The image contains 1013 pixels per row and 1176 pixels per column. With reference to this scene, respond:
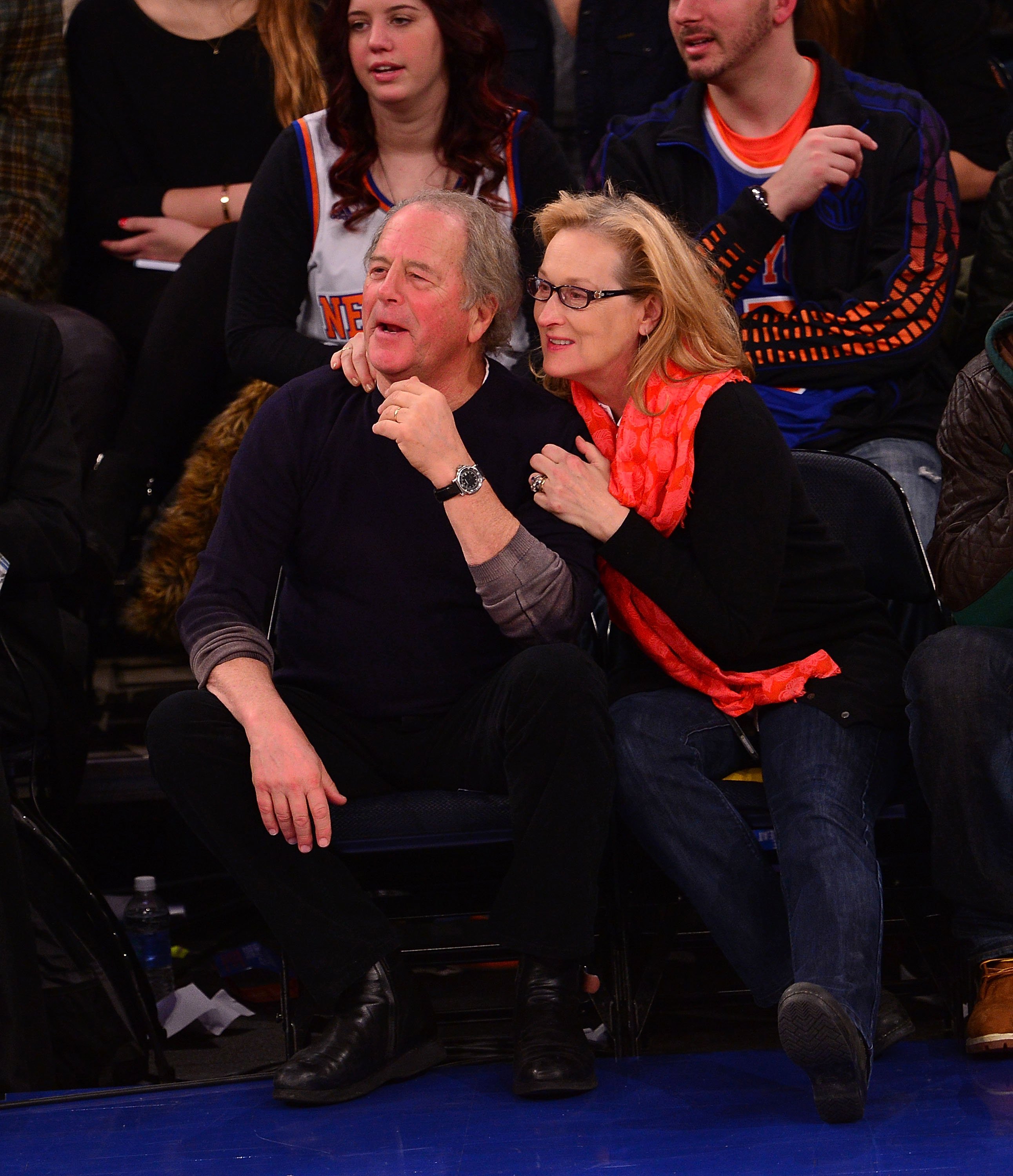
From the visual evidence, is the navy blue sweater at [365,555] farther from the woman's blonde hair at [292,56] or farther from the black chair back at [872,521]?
the woman's blonde hair at [292,56]

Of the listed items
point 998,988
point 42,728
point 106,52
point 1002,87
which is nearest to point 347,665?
point 42,728

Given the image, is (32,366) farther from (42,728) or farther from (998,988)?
(998,988)

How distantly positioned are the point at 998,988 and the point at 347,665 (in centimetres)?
104

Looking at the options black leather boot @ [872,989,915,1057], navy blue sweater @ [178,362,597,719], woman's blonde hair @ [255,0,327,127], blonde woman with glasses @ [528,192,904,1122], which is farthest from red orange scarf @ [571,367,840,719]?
woman's blonde hair @ [255,0,327,127]

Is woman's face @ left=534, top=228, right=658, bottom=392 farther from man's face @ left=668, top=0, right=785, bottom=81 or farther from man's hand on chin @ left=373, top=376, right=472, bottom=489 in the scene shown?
man's face @ left=668, top=0, right=785, bottom=81

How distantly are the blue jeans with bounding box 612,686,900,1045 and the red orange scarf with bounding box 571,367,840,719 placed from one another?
0.04 meters

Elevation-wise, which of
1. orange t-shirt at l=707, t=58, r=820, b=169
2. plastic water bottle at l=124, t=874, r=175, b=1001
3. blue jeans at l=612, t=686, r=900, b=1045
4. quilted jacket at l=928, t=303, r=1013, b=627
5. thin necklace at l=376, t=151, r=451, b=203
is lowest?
plastic water bottle at l=124, t=874, r=175, b=1001

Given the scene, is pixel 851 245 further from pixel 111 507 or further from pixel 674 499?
pixel 111 507

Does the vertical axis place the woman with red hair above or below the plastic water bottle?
above

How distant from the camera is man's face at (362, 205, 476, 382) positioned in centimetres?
220

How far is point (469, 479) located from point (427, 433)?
0.09m

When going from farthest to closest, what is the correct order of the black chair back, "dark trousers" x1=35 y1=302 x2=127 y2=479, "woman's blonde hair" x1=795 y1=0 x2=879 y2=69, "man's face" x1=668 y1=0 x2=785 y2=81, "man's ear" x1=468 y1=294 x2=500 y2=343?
1. "woman's blonde hair" x1=795 y1=0 x2=879 y2=69
2. "dark trousers" x1=35 y1=302 x2=127 y2=479
3. "man's face" x1=668 y1=0 x2=785 y2=81
4. the black chair back
5. "man's ear" x1=468 y1=294 x2=500 y2=343

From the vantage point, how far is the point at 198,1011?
8.59ft

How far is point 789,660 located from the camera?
221 cm
